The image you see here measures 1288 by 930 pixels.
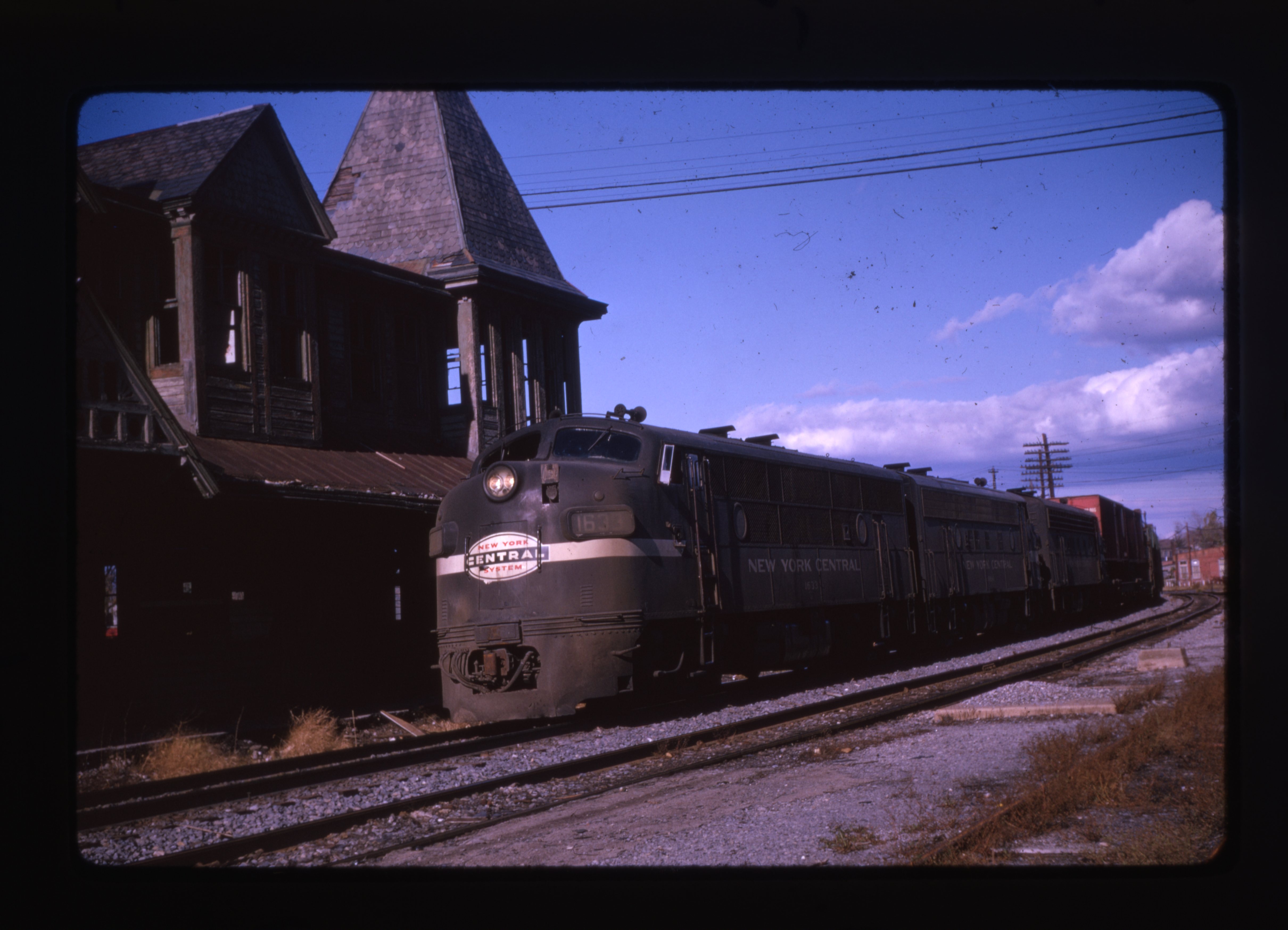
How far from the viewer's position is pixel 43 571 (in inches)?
147

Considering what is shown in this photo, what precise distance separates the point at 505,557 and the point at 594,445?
74.9 inches

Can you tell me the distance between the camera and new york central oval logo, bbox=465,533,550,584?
38.6ft

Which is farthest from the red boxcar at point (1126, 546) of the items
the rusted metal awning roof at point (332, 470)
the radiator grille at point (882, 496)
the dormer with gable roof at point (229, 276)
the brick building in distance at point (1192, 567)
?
the dormer with gable roof at point (229, 276)

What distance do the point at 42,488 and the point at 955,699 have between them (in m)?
11.6

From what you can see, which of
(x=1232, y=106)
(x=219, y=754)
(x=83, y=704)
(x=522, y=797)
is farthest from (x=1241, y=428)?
(x=83, y=704)

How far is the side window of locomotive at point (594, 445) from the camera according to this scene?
1264cm

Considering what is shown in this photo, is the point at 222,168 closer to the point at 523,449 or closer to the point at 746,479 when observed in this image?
the point at 523,449

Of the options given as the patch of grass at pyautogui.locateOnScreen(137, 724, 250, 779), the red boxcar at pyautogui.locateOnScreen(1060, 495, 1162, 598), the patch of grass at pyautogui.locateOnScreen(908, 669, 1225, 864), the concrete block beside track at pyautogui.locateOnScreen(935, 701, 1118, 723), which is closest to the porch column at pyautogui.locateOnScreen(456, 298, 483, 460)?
the patch of grass at pyautogui.locateOnScreen(137, 724, 250, 779)

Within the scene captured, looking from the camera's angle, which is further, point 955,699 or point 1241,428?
point 955,699

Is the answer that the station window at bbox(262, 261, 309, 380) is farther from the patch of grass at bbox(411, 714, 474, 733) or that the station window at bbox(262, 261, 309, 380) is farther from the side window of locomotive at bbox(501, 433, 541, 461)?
the patch of grass at bbox(411, 714, 474, 733)

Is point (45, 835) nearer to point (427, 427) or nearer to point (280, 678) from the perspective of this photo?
point (280, 678)

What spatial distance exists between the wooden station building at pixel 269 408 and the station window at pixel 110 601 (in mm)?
76

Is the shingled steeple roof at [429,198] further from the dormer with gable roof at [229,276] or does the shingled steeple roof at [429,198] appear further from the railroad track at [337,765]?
the railroad track at [337,765]

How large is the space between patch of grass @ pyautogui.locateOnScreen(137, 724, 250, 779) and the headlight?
408 cm
